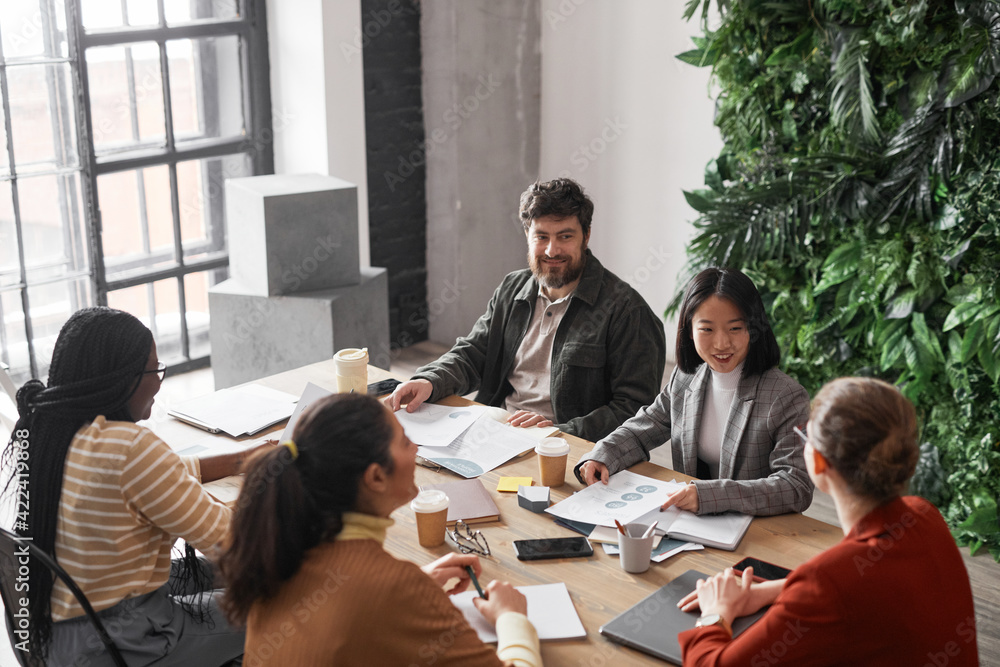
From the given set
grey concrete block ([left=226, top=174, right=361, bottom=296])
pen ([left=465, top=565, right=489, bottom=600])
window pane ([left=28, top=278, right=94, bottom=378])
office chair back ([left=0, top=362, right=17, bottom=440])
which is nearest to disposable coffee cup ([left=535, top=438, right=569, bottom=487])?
pen ([left=465, top=565, right=489, bottom=600])

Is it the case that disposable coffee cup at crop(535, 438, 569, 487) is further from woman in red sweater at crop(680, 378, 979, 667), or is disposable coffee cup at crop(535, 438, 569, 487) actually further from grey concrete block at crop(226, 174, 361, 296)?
grey concrete block at crop(226, 174, 361, 296)

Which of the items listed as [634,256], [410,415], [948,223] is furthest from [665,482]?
[634,256]

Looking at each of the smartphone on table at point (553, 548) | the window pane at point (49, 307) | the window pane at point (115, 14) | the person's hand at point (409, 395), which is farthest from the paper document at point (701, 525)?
the window pane at point (115, 14)

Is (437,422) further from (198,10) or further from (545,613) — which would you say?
(198,10)

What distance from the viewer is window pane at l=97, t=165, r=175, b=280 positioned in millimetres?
4184

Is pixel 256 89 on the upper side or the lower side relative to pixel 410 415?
upper

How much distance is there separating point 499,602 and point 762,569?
1.62 ft

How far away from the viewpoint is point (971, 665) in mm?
1389

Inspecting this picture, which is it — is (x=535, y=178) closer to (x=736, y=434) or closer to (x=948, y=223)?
(x=948, y=223)

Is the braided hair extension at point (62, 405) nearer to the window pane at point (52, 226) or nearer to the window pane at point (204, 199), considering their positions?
the window pane at point (52, 226)

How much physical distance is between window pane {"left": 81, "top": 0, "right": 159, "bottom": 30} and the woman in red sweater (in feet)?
11.7

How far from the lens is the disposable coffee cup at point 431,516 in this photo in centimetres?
184

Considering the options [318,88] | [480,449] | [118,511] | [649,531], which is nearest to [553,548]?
[649,531]

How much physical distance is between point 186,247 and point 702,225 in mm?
2359
